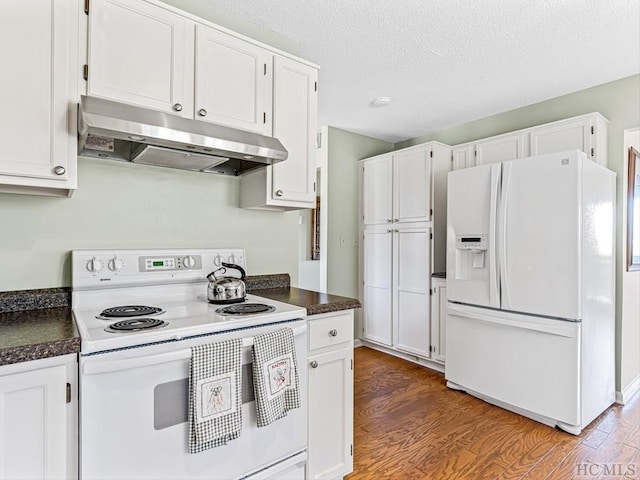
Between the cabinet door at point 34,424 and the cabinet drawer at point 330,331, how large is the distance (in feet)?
3.07

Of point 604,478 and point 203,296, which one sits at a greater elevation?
point 203,296

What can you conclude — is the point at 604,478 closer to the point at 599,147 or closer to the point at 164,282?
the point at 599,147

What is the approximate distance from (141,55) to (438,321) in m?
3.05

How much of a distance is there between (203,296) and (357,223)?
2655 mm

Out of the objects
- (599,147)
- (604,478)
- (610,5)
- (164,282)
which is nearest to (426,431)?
(604,478)

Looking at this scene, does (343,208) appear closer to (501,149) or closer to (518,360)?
(501,149)

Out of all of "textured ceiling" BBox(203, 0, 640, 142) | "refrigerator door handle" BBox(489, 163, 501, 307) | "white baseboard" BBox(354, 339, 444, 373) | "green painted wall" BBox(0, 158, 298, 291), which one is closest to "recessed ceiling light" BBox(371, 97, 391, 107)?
"textured ceiling" BBox(203, 0, 640, 142)

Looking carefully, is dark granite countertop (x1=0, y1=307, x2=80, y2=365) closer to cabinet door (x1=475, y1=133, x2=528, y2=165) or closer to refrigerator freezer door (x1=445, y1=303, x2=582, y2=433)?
refrigerator freezer door (x1=445, y1=303, x2=582, y2=433)

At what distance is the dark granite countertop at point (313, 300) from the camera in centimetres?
170

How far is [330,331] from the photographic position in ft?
5.75

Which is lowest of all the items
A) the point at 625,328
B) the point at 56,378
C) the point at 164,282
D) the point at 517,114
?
the point at 625,328

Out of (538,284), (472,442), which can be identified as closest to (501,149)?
(538,284)

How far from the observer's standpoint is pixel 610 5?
1.98 metres

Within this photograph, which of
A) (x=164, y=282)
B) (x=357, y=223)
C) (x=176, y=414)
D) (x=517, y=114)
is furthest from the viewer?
(x=357, y=223)
